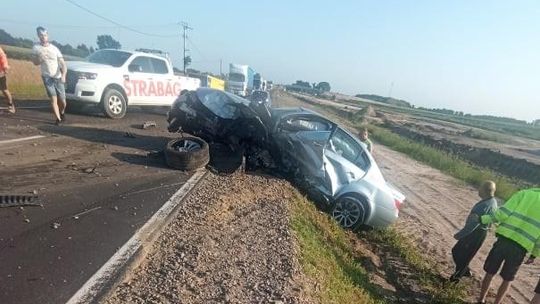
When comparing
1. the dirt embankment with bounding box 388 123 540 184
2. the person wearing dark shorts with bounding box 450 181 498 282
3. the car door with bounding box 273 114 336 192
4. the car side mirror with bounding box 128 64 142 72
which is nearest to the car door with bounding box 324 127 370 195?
the car door with bounding box 273 114 336 192

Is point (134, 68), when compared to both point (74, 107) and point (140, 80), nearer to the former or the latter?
point (140, 80)

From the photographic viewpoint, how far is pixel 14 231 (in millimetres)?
4293

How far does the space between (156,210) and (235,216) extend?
117cm

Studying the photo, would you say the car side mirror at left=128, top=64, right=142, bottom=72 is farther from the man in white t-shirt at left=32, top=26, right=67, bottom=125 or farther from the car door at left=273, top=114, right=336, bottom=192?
the car door at left=273, top=114, right=336, bottom=192

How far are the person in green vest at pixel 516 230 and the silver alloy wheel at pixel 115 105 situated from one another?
9.92m

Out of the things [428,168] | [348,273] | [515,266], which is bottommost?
[428,168]


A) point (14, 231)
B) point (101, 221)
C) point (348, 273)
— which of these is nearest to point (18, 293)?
point (14, 231)

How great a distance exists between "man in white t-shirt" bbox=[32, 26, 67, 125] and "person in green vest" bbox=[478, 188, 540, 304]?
8.82 m

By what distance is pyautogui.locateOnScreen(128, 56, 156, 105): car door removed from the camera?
1241 cm

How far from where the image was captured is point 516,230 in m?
5.70

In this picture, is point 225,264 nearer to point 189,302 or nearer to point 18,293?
point 189,302

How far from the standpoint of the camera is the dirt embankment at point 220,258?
3.76 meters

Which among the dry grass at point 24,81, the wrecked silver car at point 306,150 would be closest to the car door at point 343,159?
the wrecked silver car at point 306,150

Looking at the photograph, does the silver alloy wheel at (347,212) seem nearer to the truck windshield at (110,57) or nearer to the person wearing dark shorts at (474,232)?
the person wearing dark shorts at (474,232)
